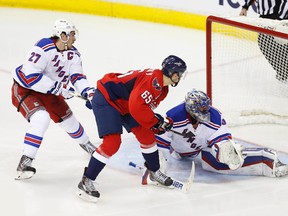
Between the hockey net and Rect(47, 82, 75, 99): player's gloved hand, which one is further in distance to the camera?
the hockey net

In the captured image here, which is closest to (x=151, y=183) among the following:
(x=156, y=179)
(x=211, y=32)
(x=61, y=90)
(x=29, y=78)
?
(x=156, y=179)

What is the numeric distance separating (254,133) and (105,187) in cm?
123

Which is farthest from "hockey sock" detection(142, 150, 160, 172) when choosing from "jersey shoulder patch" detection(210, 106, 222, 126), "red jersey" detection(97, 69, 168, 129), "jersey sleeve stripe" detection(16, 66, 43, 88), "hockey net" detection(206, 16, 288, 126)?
"hockey net" detection(206, 16, 288, 126)

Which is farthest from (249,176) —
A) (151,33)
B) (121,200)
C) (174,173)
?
(151,33)

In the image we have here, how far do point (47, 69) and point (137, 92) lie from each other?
75cm

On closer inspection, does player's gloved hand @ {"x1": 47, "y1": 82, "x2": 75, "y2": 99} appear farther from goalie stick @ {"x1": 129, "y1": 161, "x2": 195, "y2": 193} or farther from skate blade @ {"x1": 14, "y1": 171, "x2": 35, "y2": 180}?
goalie stick @ {"x1": 129, "y1": 161, "x2": 195, "y2": 193}

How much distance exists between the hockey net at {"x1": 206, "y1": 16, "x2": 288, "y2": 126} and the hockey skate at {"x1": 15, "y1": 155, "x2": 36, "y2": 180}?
56.1 inches

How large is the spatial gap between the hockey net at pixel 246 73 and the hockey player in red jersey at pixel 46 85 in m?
1.06

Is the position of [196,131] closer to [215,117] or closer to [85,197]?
[215,117]

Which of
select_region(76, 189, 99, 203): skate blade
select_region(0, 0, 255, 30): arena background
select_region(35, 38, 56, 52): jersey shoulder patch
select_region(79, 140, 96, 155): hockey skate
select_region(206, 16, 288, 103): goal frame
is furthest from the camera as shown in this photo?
select_region(0, 0, 255, 30): arena background

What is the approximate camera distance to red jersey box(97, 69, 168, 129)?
12.0 ft

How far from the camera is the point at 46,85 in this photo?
4.07 meters

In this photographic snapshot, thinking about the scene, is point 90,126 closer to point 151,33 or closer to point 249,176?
point 249,176

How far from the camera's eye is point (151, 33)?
7289mm
